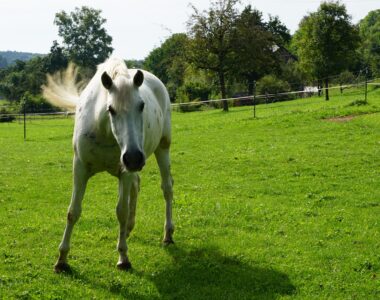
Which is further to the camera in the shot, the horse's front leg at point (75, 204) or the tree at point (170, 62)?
the tree at point (170, 62)

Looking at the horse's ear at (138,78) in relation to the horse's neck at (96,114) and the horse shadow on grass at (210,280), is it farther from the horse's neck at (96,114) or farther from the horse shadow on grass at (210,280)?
the horse shadow on grass at (210,280)

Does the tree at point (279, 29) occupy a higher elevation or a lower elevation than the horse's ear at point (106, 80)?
higher

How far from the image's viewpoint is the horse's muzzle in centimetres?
426

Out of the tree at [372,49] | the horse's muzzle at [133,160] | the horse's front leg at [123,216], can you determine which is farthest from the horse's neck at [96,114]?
the tree at [372,49]

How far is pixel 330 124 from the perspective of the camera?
1823 centimetres

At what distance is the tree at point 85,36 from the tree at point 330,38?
171 ft

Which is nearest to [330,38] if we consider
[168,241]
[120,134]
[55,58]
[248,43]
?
[248,43]

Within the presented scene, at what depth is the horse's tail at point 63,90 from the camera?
7.14 meters

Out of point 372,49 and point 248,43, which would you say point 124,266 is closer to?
point 248,43

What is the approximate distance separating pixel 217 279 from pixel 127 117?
2.08m

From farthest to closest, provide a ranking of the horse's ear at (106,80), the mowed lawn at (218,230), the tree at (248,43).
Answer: the tree at (248,43), the mowed lawn at (218,230), the horse's ear at (106,80)

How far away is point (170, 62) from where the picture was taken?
6259 centimetres

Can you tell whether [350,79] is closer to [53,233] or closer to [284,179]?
[284,179]

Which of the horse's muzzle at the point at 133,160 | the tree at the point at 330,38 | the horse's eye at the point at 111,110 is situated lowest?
the horse's muzzle at the point at 133,160
